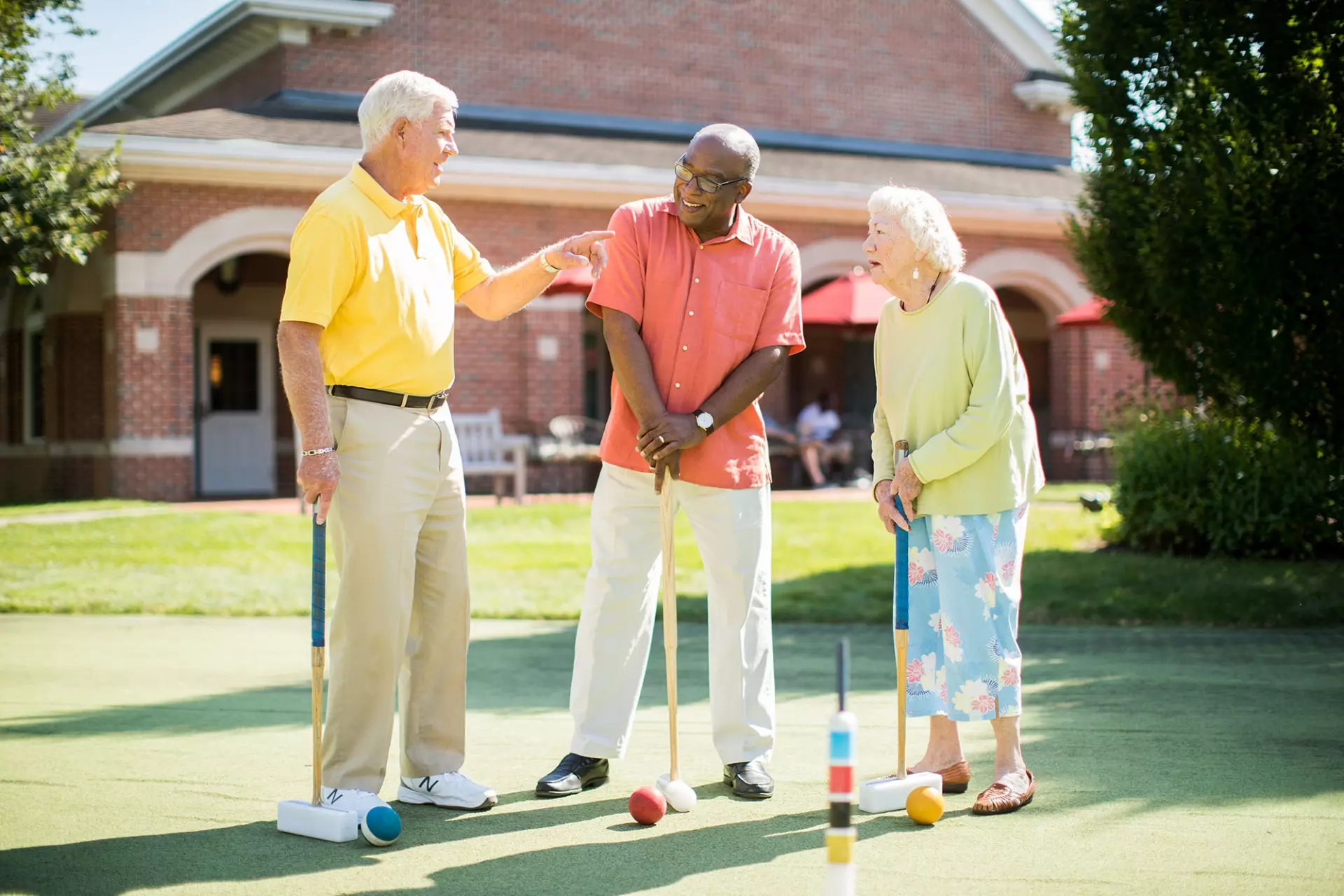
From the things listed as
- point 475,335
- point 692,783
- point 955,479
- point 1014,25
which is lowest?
point 692,783

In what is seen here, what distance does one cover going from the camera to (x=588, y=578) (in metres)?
4.98

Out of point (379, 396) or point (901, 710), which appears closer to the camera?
point (379, 396)

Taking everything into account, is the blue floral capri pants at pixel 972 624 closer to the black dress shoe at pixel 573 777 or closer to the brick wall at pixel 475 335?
the black dress shoe at pixel 573 777

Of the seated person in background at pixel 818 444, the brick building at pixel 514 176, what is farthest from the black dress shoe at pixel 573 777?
the seated person in background at pixel 818 444

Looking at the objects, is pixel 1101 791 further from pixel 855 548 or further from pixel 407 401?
pixel 855 548

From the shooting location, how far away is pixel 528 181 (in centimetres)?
1794

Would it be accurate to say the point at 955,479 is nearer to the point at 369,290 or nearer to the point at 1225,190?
the point at 369,290

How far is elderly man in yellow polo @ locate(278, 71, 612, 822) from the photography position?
4316 millimetres

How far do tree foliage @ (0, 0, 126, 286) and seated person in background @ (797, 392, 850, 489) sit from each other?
9478 mm

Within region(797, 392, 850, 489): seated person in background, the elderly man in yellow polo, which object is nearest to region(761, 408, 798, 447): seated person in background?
region(797, 392, 850, 489): seated person in background

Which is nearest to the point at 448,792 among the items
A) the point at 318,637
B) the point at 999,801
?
the point at 318,637

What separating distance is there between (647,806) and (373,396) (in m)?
1.50

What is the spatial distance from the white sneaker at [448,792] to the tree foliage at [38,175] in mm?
11248

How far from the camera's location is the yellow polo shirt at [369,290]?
4320 mm
